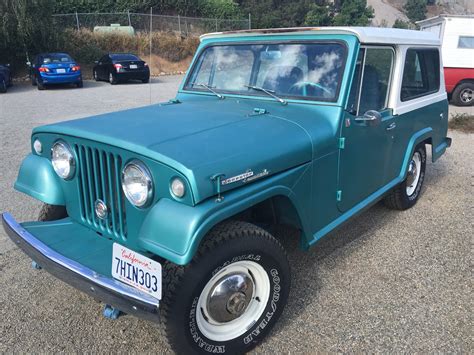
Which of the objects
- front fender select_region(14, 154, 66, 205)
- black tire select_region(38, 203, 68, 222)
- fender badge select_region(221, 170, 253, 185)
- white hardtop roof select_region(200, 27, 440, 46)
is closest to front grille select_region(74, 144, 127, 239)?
front fender select_region(14, 154, 66, 205)

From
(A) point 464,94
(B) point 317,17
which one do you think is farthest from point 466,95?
(B) point 317,17

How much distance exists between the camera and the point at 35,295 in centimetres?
305

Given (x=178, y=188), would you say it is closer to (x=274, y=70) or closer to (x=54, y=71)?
(x=274, y=70)

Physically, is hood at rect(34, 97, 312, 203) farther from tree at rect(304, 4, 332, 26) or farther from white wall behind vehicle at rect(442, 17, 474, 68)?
tree at rect(304, 4, 332, 26)

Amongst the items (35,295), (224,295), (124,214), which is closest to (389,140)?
(224,295)

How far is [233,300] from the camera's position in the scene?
2418 mm

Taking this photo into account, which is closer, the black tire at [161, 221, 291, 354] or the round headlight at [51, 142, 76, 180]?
the black tire at [161, 221, 291, 354]

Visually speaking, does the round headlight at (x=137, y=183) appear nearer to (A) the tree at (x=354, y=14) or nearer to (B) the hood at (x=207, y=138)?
(B) the hood at (x=207, y=138)

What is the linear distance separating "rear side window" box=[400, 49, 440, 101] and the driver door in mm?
307

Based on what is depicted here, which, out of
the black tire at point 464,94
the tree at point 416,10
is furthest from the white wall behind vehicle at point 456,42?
the tree at point 416,10

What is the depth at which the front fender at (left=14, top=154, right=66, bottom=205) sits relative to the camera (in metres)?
2.78

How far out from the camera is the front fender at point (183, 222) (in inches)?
77.2

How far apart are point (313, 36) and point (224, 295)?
2.06 metres

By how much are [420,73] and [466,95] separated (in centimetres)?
938
